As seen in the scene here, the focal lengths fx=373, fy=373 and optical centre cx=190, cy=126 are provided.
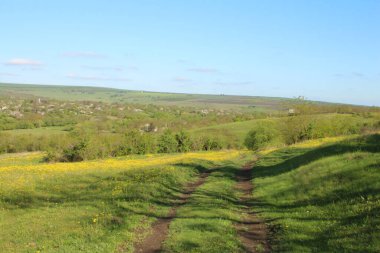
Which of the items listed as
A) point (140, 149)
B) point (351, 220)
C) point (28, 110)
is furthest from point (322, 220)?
point (28, 110)

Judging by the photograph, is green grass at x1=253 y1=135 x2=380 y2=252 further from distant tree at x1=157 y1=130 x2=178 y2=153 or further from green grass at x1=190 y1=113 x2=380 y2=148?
distant tree at x1=157 y1=130 x2=178 y2=153

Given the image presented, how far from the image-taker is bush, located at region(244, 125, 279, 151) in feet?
292

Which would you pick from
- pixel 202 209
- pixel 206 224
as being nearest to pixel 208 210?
pixel 202 209

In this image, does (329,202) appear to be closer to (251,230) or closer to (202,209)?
(251,230)

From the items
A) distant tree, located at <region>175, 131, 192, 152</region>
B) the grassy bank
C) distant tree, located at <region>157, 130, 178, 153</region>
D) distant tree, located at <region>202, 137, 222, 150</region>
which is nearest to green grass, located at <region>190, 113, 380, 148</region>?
distant tree, located at <region>202, 137, 222, 150</region>

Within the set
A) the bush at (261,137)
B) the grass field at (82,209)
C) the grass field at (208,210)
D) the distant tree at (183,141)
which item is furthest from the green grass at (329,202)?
the distant tree at (183,141)

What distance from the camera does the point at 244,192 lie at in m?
24.9

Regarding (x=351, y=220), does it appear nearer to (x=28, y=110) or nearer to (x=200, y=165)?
(x=200, y=165)

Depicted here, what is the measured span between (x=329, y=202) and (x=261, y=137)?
73953 millimetres

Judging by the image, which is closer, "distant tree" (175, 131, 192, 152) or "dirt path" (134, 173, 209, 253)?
"dirt path" (134, 173, 209, 253)

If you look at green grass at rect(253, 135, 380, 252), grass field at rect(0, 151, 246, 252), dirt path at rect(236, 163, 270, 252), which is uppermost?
green grass at rect(253, 135, 380, 252)

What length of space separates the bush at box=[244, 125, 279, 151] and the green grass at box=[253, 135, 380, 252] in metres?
61.2

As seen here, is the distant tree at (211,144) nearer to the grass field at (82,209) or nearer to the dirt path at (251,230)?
the grass field at (82,209)

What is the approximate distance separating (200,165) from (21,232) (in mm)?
23547
